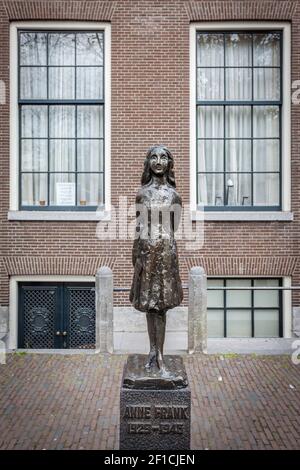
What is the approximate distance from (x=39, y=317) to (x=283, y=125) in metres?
7.14

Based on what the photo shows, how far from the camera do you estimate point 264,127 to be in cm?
1075

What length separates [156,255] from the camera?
4.57 metres

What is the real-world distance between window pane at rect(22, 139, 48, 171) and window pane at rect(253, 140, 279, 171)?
497cm

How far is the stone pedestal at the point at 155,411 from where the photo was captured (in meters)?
4.54

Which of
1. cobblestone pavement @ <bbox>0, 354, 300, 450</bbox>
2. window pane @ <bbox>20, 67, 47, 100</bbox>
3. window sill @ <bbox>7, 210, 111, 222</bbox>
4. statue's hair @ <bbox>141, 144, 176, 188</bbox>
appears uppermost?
window pane @ <bbox>20, 67, 47, 100</bbox>

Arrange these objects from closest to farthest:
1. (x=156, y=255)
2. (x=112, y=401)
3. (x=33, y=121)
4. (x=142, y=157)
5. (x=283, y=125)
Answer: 1. (x=156, y=255)
2. (x=112, y=401)
3. (x=142, y=157)
4. (x=283, y=125)
5. (x=33, y=121)

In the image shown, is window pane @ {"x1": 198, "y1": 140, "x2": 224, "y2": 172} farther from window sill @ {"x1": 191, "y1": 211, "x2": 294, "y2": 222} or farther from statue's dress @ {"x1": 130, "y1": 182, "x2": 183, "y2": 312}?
statue's dress @ {"x1": 130, "y1": 182, "x2": 183, "y2": 312}

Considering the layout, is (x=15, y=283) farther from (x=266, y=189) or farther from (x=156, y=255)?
(x=156, y=255)

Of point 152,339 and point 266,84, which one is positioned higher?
point 266,84

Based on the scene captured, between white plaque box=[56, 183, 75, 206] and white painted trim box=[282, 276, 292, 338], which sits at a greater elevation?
white plaque box=[56, 183, 75, 206]

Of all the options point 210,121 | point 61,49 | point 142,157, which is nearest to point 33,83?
point 61,49

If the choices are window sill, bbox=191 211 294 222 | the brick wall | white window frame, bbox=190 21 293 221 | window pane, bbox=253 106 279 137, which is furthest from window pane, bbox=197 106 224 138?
window sill, bbox=191 211 294 222

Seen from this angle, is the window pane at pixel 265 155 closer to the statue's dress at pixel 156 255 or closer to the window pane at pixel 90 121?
the window pane at pixel 90 121

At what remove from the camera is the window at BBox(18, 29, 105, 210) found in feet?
34.5
